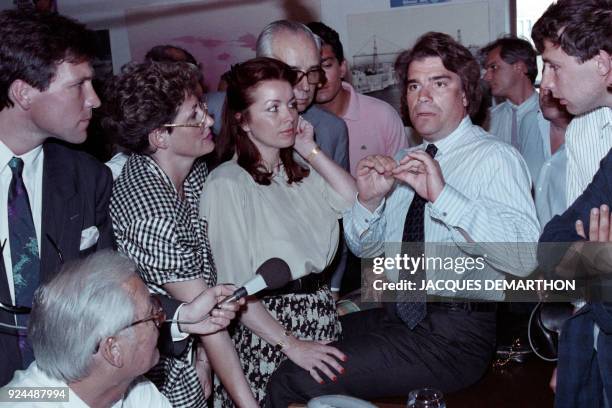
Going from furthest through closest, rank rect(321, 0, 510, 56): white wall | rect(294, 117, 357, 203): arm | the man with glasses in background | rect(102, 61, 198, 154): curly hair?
rect(321, 0, 510, 56): white wall → the man with glasses in background → rect(294, 117, 357, 203): arm → rect(102, 61, 198, 154): curly hair

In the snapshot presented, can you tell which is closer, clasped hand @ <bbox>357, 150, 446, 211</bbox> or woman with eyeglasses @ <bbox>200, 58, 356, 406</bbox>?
clasped hand @ <bbox>357, 150, 446, 211</bbox>

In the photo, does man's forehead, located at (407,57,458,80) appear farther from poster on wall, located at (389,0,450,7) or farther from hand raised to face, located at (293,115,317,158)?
poster on wall, located at (389,0,450,7)

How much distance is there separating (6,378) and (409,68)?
1.57 meters

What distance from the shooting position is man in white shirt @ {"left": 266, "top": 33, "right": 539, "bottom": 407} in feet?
7.11

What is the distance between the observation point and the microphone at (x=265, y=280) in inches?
73.4

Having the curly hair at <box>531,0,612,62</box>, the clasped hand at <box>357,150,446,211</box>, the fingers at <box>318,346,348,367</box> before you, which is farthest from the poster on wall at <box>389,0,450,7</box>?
the fingers at <box>318,346,348,367</box>

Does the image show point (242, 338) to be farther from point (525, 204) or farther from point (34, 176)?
point (525, 204)

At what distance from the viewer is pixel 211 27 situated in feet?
16.9

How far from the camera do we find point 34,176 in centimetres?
209

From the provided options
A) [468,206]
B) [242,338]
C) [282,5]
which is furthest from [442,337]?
[282,5]

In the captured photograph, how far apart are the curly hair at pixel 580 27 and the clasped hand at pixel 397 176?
0.49m

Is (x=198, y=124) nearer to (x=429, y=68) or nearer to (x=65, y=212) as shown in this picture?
(x=65, y=212)

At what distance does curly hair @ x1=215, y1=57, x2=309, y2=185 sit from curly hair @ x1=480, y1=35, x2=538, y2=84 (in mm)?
1959

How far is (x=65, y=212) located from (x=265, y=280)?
0.62 metres
